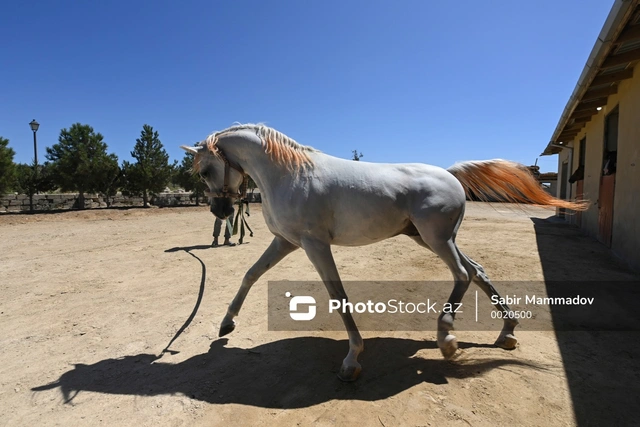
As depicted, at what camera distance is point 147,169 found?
2202cm

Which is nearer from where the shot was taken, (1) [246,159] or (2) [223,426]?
(2) [223,426]

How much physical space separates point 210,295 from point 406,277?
2.91 meters

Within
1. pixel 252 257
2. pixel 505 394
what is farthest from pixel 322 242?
pixel 252 257

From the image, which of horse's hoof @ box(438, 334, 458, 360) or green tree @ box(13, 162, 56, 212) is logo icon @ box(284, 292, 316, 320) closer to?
horse's hoof @ box(438, 334, 458, 360)

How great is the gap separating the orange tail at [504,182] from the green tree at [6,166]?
815 inches

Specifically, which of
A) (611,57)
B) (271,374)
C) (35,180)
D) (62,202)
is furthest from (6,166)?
(611,57)

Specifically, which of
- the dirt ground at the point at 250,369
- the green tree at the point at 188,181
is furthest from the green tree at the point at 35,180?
the dirt ground at the point at 250,369

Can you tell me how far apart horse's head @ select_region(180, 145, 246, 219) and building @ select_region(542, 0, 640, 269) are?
11.5 feet

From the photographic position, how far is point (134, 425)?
1.85 m

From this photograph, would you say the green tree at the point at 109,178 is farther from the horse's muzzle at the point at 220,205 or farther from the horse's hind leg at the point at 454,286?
the horse's hind leg at the point at 454,286

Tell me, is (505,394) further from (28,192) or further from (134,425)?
(28,192)

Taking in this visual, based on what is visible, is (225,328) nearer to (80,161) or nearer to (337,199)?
(337,199)

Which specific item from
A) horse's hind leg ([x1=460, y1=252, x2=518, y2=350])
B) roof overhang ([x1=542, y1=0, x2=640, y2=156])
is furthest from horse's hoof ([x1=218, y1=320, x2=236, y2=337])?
roof overhang ([x1=542, y1=0, x2=640, y2=156])

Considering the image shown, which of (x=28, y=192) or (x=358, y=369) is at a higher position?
(x=28, y=192)
